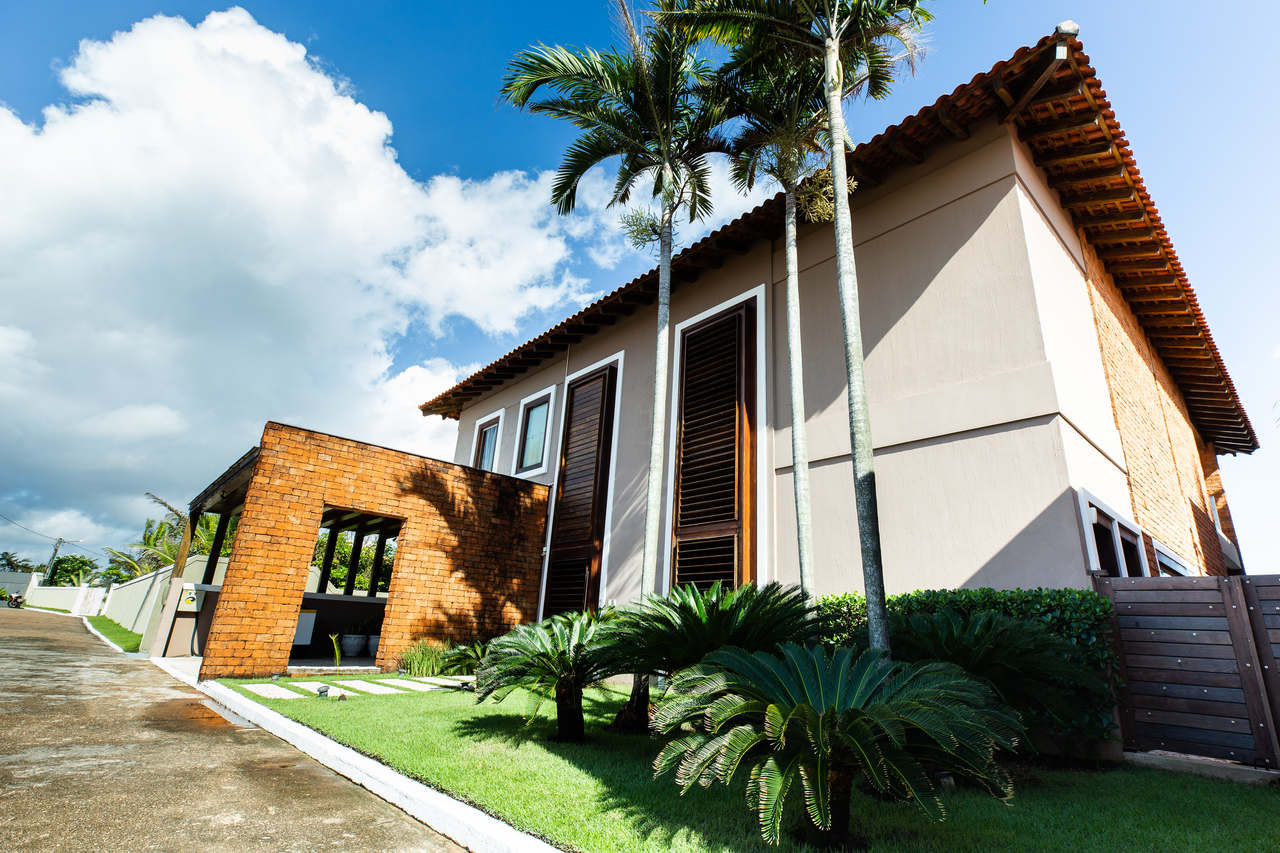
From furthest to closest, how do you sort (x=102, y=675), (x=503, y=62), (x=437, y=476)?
1. (x=437, y=476)
2. (x=102, y=675)
3. (x=503, y=62)

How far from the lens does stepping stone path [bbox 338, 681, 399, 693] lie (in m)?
8.31

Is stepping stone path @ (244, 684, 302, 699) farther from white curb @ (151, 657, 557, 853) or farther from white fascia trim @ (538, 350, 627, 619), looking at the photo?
white fascia trim @ (538, 350, 627, 619)

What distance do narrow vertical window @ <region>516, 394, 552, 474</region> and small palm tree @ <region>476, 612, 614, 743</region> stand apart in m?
8.64

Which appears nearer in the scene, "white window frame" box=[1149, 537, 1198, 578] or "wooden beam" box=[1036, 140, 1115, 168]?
"wooden beam" box=[1036, 140, 1115, 168]

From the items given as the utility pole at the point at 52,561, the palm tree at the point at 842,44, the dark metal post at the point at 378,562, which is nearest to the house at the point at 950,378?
the palm tree at the point at 842,44

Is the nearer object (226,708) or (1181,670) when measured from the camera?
(1181,670)

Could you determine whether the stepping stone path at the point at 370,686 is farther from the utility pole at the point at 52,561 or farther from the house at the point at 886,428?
the utility pole at the point at 52,561

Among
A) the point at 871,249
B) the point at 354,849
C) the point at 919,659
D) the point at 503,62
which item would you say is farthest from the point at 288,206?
the point at 919,659

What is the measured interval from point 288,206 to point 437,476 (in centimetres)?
634

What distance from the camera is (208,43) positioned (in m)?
8.81

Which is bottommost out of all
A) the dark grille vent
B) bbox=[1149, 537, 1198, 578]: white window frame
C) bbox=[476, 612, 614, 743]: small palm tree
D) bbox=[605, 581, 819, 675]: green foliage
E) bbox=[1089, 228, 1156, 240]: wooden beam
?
bbox=[476, 612, 614, 743]: small palm tree

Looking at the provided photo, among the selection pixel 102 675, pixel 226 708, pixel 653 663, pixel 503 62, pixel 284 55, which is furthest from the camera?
pixel 102 675

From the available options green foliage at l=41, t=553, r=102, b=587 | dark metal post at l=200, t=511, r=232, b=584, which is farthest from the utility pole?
dark metal post at l=200, t=511, r=232, b=584

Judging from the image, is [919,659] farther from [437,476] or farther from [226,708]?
[437,476]
